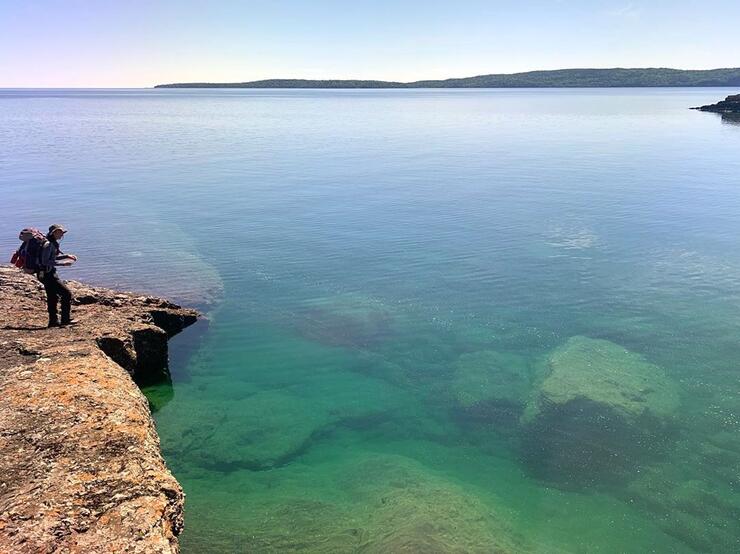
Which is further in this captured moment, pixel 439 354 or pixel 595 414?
pixel 439 354

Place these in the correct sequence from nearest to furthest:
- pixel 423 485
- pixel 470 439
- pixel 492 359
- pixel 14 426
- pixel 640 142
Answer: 1. pixel 14 426
2. pixel 423 485
3. pixel 470 439
4. pixel 492 359
5. pixel 640 142

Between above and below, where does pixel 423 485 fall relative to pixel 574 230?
below

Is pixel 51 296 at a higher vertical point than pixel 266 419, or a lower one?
higher

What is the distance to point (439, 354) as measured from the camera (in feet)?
49.3

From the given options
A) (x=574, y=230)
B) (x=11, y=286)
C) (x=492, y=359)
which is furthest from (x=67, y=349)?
(x=574, y=230)

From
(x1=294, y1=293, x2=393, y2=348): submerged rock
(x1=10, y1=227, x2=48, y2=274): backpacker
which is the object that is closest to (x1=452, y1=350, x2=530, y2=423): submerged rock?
(x1=294, y1=293, x2=393, y2=348): submerged rock

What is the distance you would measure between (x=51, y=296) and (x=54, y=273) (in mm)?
609

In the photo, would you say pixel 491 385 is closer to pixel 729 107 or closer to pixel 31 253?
pixel 31 253

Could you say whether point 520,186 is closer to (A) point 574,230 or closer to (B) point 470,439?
(A) point 574,230

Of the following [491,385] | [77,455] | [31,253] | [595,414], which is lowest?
[595,414]

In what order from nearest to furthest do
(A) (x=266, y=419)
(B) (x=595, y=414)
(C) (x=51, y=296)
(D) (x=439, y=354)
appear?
(C) (x=51, y=296) < (B) (x=595, y=414) < (A) (x=266, y=419) < (D) (x=439, y=354)

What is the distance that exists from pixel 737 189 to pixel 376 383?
97.0ft

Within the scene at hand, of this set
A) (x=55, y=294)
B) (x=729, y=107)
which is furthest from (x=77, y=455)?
(x=729, y=107)

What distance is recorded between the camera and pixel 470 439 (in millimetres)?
11734
